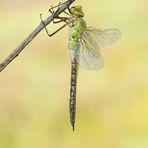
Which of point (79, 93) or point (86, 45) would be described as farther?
point (79, 93)

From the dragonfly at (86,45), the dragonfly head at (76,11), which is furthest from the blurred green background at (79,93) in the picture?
the dragonfly head at (76,11)

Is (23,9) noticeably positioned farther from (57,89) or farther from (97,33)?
(97,33)

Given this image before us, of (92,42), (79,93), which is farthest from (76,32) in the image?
(79,93)

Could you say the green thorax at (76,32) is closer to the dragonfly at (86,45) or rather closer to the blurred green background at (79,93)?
the dragonfly at (86,45)

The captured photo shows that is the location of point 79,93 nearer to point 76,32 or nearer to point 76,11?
point 76,32

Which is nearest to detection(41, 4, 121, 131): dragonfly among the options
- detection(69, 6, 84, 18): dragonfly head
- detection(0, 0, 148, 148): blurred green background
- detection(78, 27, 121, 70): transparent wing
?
detection(78, 27, 121, 70): transparent wing

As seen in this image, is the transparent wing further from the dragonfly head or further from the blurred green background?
the blurred green background
